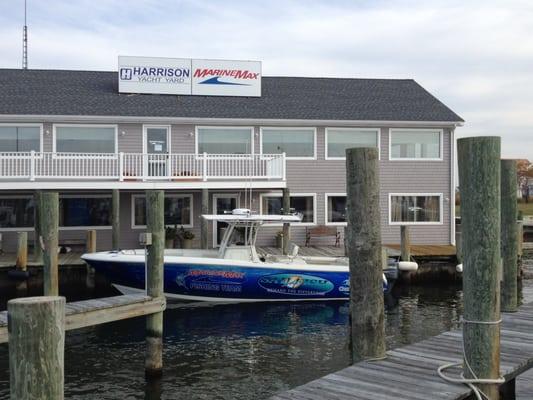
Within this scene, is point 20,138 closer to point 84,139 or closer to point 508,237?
point 84,139

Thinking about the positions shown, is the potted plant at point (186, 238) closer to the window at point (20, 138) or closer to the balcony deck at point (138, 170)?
the balcony deck at point (138, 170)

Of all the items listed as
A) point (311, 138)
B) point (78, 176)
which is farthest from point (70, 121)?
point (311, 138)

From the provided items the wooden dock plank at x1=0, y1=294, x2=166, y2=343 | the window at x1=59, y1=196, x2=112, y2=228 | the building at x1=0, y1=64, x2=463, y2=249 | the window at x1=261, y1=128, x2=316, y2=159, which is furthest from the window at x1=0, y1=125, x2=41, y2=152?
the wooden dock plank at x1=0, y1=294, x2=166, y2=343

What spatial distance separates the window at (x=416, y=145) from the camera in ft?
76.1

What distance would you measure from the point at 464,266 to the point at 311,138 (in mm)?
17302

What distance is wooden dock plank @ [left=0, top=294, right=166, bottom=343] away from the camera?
8742 mm

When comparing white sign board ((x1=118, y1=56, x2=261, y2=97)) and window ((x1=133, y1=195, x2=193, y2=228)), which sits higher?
white sign board ((x1=118, y1=56, x2=261, y2=97))

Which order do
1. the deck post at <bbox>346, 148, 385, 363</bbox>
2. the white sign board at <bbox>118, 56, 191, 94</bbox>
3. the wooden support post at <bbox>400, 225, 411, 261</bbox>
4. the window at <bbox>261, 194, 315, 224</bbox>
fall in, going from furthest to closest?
the white sign board at <bbox>118, 56, 191, 94</bbox>, the window at <bbox>261, 194, 315, 224</bbox>, the wooden support post at <bbox>400, 225, 411, 261</bbox>, the deck post at <bbox>346, 148, 385, 363</bbox>

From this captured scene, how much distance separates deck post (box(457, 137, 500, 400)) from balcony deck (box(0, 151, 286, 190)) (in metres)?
14.7

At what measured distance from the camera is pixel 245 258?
15719 mm

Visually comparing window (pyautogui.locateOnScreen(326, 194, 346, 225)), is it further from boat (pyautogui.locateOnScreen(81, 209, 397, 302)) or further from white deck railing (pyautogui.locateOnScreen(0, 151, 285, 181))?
boat (pyautogui.locateOnScreen(81, 209, 397, 302))

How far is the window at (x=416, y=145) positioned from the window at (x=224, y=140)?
18.2ft

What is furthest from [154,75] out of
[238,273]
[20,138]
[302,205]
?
[238,273]

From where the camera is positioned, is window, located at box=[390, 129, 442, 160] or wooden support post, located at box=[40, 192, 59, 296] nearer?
wooden support post, located at box=[40, 192, 59, 296]
